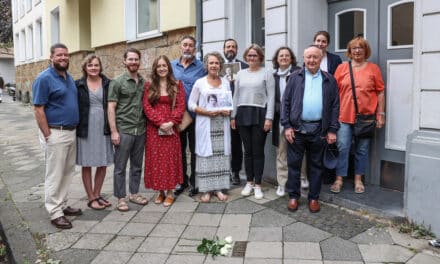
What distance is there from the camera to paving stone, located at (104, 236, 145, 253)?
4160 millimetres

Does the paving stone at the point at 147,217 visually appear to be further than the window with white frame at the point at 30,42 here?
No

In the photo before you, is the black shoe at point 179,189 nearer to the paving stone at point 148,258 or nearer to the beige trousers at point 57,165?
the beige trousers at point 57,165

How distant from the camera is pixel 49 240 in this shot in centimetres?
443

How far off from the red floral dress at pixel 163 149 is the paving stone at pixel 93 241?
103 centimetres

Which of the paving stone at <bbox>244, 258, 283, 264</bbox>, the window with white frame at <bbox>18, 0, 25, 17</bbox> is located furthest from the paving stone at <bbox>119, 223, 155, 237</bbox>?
the window with white frame at <bbox>18, 0, 25, 17</bbox>

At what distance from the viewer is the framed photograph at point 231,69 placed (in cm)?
586

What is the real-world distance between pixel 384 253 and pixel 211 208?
2.06 m

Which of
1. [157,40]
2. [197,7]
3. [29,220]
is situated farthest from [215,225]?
[157,40]

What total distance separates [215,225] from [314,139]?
1.41 metres

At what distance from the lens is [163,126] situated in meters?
5.16

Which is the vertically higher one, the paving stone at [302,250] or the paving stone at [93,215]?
the paving stone at [93,215]

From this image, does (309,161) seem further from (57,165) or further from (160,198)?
(57,165)

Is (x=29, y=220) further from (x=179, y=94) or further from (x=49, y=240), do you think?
(x=179, y=94)

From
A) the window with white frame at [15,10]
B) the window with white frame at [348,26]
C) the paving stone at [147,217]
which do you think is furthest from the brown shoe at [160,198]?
the window with white frame at [15,10]
